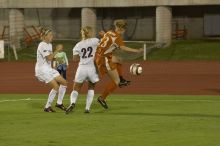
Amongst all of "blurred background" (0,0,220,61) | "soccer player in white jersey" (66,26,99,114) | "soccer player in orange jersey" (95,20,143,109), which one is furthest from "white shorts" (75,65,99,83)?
"blurred background" (0,0,220,61)

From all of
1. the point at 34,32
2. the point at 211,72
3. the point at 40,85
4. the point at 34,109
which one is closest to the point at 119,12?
the point at 34,32

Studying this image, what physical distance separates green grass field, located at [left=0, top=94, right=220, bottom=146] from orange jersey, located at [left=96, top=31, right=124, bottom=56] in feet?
5.46

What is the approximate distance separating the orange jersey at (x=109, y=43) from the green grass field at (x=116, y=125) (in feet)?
5.46

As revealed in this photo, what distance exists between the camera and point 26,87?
34719 mm

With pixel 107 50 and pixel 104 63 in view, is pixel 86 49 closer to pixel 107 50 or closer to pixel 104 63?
pixel 107 50

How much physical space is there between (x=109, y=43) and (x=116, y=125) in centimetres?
503

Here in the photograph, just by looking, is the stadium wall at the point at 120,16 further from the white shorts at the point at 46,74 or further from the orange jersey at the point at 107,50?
the white shorts at the point at 46,74

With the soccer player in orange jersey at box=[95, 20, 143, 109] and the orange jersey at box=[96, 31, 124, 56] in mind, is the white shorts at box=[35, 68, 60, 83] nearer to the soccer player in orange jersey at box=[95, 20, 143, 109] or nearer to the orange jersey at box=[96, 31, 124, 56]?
the soccer player in orange jersey at box=[95, 20, 143, 109]

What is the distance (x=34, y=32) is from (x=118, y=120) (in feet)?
157

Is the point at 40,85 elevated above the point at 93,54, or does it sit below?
below

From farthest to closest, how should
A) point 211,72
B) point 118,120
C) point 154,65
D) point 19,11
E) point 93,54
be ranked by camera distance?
point 19,11, point 154,65, point 211,72, point 93,54, point 118,120

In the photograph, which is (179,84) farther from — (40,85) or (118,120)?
(118,120)

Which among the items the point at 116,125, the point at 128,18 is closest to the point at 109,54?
the point at 116,125

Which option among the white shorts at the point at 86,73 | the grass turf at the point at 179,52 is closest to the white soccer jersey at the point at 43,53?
the white shorts at the point at 86,73
